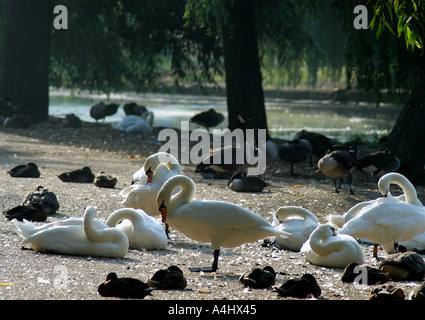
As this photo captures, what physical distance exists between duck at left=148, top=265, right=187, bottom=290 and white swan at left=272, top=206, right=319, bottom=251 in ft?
7.89

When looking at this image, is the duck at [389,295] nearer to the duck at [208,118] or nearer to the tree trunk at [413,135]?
the tree trunk at [413,135]

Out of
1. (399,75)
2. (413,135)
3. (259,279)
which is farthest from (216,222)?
(399,75)

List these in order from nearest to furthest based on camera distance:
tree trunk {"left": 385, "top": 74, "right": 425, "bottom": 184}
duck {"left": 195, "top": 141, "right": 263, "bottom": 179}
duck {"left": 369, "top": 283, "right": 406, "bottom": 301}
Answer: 1. duck {"left": 369, "top": 283, "right": 406, "bottom": 301}
2. duck {"left": 195, "top": 141, "right": 263, "bottom": 179}
3. tree trunk {"left": 385, "top": 74, "right": 425, "bottom": 184}

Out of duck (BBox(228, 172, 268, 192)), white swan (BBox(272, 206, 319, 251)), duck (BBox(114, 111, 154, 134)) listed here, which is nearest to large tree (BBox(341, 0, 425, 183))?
duck (BBox(228, 172, 268, 192))

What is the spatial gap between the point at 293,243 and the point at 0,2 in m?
20.8

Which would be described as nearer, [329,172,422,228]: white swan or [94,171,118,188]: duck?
[329,172,422,228]: white swan

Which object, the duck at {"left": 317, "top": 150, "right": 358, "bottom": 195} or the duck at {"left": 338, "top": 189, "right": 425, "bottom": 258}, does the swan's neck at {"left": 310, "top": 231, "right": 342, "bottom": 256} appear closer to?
the duck at {"left": 338, "top": 189, "right": 425, "bottom": 258}

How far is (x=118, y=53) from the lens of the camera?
2527 cm

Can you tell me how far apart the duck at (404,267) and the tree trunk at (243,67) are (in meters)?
11.4

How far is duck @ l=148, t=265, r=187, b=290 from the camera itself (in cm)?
557

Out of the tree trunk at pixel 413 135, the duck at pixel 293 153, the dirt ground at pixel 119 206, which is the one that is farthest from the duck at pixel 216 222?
the tree trunk at pixel 413 135

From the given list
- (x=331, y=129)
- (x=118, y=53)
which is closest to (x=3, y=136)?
(x=118, y=53)

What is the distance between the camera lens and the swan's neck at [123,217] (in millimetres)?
7277

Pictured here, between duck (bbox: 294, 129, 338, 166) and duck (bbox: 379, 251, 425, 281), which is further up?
duck (bbox: 294, 129, 338, 166)
